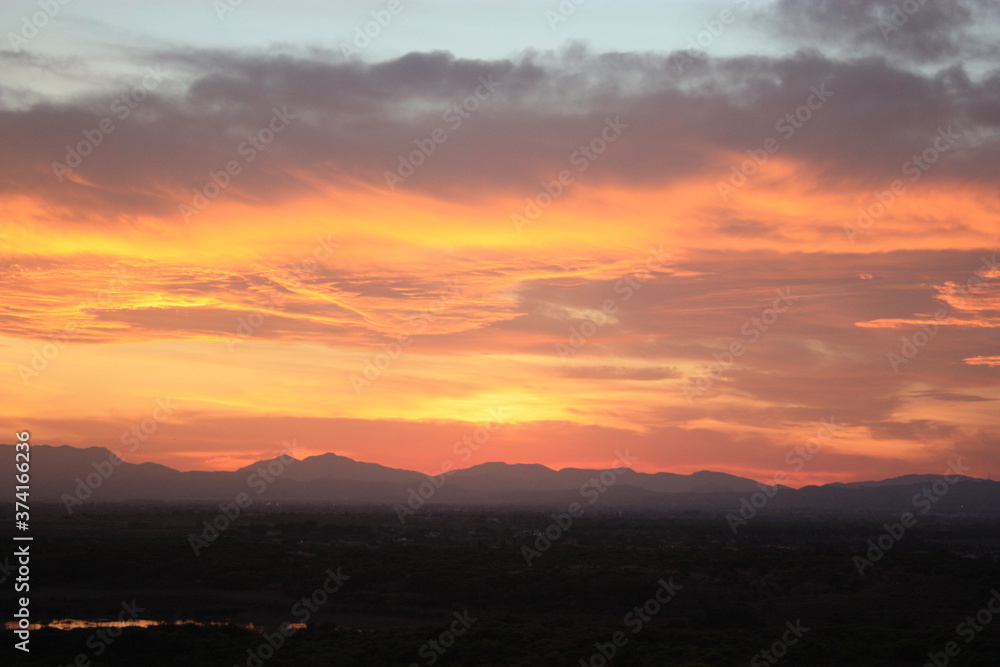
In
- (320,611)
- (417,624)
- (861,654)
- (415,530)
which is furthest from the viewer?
(415,530)

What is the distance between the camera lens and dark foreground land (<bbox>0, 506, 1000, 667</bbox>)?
2988cm

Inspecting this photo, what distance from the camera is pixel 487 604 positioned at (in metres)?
47.3

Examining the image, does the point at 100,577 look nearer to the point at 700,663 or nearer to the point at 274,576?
the point at 274,576

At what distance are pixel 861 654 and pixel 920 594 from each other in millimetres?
20707

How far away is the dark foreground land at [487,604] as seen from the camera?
29.9 meters

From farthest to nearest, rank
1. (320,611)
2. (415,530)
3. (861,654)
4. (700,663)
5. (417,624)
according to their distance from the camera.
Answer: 1. (415,530)
2. (320,611)
3. (417,624)
4. (861,654)
5. (700,663)

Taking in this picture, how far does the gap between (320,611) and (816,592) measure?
97.0ft

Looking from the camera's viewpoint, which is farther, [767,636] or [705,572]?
[705,572]

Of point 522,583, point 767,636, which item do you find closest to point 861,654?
point 767,636

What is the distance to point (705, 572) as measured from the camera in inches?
2073

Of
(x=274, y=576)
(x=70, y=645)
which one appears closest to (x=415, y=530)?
(x=274, y=576)

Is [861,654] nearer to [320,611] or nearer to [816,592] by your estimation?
[816,592]

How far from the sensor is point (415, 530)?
9088 centimetres

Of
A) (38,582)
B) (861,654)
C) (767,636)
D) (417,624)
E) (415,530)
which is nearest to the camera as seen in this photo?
(861,654)
